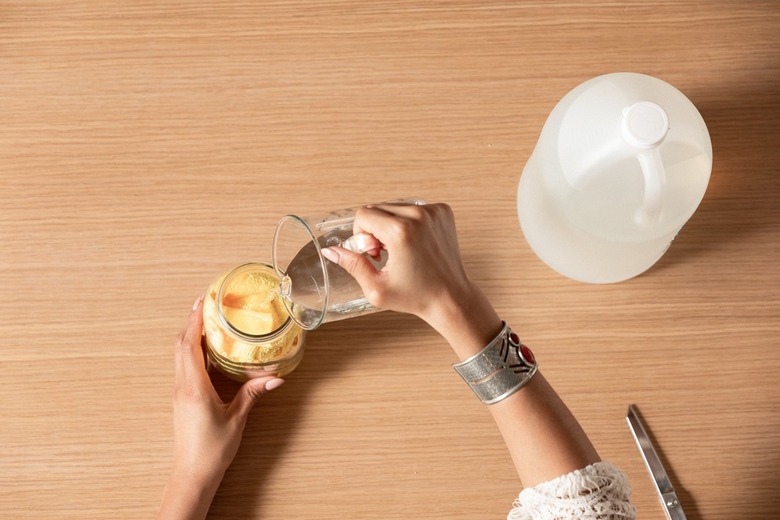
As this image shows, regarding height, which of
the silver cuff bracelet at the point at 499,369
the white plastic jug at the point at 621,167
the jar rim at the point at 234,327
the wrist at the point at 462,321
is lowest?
the jar rim at the point at 234,327

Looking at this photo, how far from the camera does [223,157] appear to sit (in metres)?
0.79

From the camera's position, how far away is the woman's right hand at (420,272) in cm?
61

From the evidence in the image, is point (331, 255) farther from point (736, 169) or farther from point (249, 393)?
point (736, 169)

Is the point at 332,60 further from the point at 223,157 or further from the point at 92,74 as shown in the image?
the point at 92,74

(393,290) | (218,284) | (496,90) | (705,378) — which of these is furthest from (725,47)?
(218,284)

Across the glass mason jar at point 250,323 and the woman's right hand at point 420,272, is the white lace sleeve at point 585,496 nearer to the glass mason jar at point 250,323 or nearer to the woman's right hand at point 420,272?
the woman's right hand at point 420,272

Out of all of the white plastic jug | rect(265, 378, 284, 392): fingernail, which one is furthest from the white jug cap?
rect(265, 378, 284, 392): fingernail

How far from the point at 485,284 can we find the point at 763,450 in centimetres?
34

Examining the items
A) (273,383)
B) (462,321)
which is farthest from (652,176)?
(273,383)

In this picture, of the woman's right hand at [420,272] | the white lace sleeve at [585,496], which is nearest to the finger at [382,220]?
the woman's right hand at [420,272]

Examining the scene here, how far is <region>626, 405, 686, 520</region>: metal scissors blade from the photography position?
2.36 ft

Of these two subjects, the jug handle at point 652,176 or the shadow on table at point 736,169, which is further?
the shadow on table at point 736,169

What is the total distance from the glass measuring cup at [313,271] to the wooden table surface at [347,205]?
0.37 feet

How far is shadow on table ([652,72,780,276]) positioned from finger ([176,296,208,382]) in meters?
0.50
